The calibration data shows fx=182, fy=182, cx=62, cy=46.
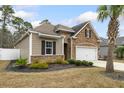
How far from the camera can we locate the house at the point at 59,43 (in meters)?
18.9

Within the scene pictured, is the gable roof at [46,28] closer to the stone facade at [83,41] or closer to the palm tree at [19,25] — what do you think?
the stone facade at [83,41]

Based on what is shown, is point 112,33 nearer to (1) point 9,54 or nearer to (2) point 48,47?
(2) point 48,47

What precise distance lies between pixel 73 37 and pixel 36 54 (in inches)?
259

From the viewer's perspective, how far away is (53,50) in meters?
20.5

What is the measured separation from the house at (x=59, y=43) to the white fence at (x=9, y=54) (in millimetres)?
1044

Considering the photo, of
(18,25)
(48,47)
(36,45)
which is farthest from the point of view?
(18,25)

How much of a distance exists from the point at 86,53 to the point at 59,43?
5.88 meters

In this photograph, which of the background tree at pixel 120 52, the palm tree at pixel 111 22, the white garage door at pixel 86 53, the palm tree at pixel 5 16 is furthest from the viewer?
the palm tree at pixel 5 16

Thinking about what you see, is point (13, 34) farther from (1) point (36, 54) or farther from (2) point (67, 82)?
(2) point (67, 82)

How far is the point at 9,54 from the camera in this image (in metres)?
23.6

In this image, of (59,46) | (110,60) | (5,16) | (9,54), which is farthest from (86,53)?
(5,16)

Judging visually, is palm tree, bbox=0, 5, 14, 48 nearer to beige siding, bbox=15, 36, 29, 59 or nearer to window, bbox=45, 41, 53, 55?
beige siding, bbox=15, 36, 29, 59

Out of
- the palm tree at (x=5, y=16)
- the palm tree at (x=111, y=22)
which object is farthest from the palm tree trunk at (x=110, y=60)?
the palm tree at (x=5, y=16)
